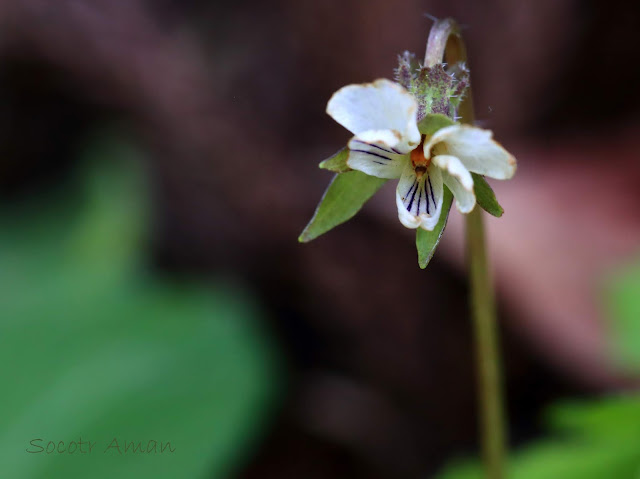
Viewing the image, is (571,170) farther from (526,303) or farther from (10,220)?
(10,220)

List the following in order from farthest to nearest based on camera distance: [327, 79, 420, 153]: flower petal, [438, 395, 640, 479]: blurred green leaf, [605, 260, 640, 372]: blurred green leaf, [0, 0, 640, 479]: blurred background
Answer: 1. [0, 0, 640, 479]: blurred background
2. [605, 260, 640, 372]: blurred green leaf
3. [438, 395, 640, 479]: blurred green leaf
4. [327, 79, 420, 153]: flower petal

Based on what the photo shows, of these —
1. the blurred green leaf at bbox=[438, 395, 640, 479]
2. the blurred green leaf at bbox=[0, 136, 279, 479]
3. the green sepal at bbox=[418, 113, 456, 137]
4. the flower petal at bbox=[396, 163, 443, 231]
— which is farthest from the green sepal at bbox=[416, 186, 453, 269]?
the blurred green leaf at bbox=[0, 136, 279, 479]

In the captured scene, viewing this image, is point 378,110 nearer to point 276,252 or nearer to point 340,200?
point 340,200

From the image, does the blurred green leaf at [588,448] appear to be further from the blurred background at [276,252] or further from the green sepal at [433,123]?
the green sepal at [433,123]

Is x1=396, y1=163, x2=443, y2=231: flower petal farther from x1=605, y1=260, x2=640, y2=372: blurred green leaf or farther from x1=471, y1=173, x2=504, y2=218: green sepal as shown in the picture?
x1=605, y1=260, x2=640, y2=372: blurred green leaf

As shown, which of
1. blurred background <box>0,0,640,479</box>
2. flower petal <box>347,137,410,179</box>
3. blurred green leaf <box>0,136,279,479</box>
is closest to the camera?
flower petal <box>347,137,410,179</box>

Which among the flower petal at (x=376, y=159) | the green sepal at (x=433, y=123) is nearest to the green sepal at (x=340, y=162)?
the flower petal at (x=376, y=159)
